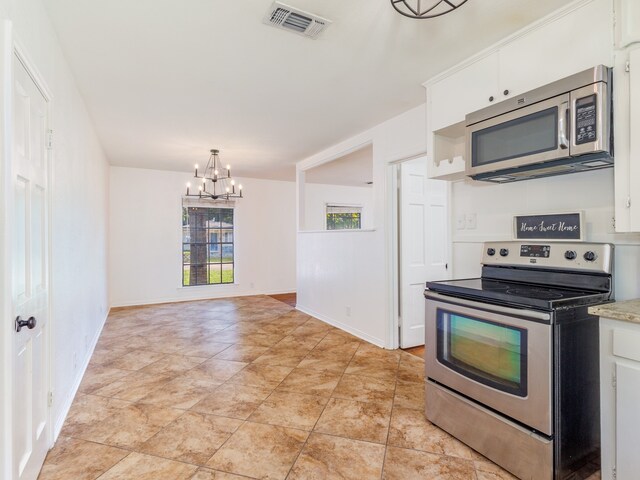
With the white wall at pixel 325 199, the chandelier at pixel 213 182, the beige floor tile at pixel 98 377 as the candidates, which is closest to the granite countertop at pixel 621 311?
the beige floor tile at pixel 98 377

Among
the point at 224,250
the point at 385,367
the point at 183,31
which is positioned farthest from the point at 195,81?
the point at 224,250

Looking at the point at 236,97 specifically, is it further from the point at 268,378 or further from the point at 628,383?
the point at 628,383

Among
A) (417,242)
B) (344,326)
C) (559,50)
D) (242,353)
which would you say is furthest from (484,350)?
(344,326)

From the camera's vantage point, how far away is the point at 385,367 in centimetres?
331

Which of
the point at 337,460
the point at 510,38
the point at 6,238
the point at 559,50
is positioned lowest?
the point at 337,460

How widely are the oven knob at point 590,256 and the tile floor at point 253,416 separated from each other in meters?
1.22

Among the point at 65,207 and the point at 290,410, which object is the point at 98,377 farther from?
the point at 290,410

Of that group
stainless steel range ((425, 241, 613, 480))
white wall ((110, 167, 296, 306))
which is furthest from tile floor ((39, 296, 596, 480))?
white wall ((110, 167, 296, 306))

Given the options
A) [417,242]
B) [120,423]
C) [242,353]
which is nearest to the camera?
[120,423]

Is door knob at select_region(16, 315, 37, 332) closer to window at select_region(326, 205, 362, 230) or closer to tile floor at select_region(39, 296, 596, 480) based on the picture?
tile floor at select_region(39, 296, 596, 480)

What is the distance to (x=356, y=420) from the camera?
2.36m

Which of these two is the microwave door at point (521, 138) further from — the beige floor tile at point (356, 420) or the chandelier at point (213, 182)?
the chandelier at point (213, 182)

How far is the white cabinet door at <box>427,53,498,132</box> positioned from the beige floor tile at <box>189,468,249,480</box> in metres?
2.61

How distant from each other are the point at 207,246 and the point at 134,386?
4380mm
